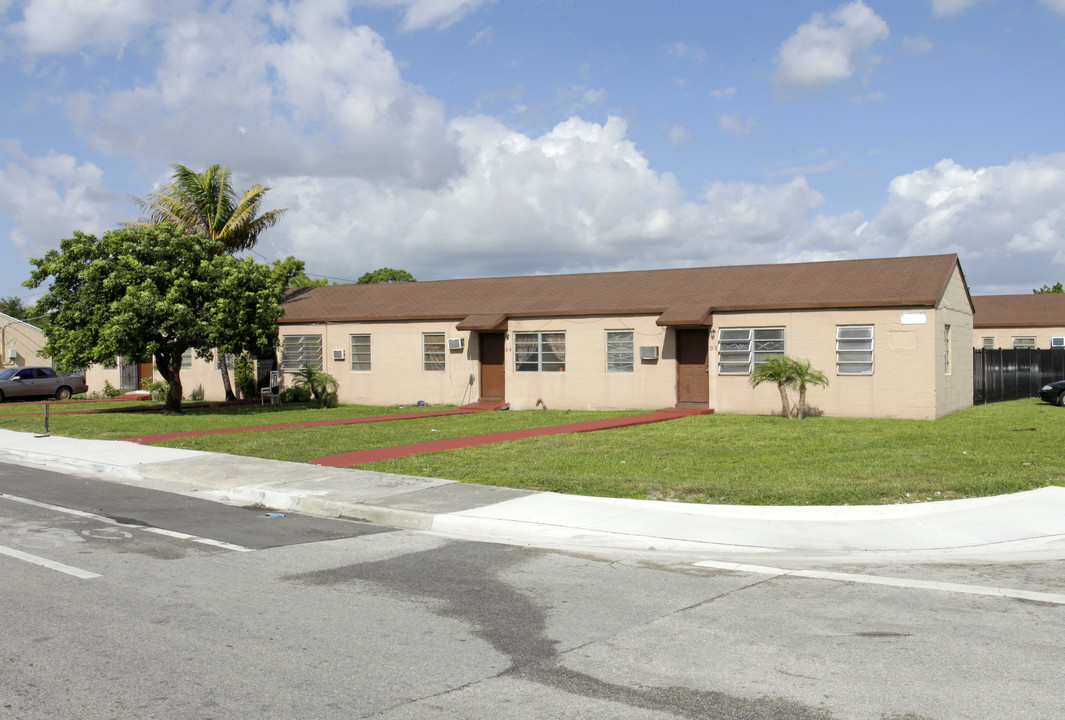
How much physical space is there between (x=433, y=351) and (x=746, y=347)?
980cm

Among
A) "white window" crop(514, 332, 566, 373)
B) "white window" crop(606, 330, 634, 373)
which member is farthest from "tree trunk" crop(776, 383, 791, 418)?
"white window" crop(514, 332, 566, 373)

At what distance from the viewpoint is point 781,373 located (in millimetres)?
20781

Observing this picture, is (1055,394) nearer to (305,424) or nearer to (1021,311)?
(1021,311)

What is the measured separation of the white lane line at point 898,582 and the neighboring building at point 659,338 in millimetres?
14797

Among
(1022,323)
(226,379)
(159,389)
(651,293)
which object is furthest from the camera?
(1022,323)

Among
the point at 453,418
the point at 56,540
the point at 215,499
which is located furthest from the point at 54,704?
the point at 453,418

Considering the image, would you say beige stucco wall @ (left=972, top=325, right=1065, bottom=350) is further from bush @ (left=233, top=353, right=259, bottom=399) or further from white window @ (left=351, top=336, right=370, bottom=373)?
bush @ (left=233, top=353, right=259, bottom=399)

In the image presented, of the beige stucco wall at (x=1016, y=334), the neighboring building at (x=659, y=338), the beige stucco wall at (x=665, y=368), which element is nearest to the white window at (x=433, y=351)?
the neighboring building at (x=659, y=338)

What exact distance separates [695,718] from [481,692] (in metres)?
1.18

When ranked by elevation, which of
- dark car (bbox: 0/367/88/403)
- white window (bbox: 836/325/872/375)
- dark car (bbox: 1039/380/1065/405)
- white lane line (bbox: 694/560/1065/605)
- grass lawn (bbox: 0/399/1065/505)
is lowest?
white lane line (bbox: 694/560/1065/605)

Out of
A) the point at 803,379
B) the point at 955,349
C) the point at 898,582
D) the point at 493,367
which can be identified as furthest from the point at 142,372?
the point at 898,582

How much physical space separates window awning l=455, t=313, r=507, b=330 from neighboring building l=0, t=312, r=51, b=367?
34930 mm

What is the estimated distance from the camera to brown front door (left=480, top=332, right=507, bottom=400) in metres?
26.5

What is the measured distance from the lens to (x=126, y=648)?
545 centimetres
